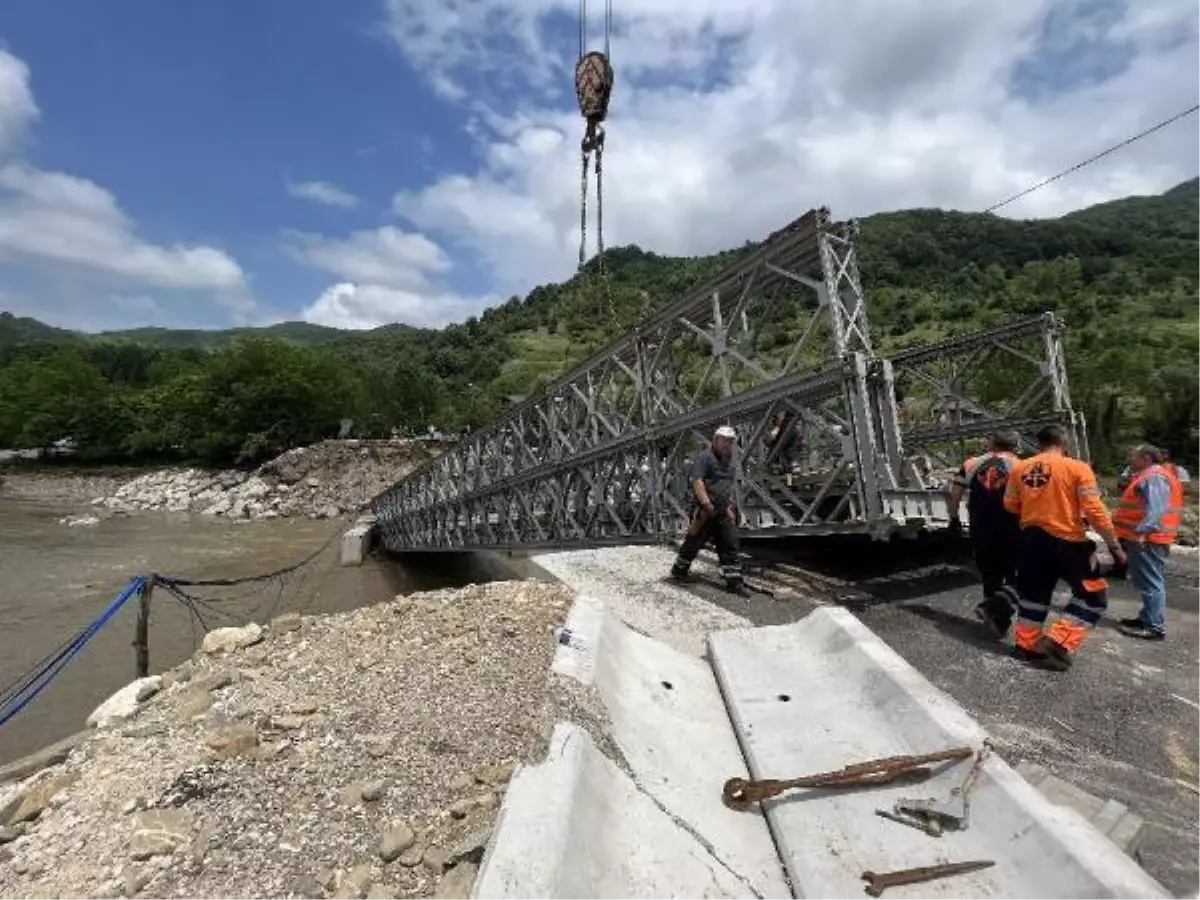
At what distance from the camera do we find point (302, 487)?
129 feet

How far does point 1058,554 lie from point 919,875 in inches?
129

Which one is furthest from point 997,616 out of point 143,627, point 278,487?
point 278,487

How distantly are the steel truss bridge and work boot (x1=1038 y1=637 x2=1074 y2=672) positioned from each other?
1.82 metres

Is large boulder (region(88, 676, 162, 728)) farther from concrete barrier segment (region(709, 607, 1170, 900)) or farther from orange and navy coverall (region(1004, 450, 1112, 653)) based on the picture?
orange and navy coverall (region(1004, 450, 1112, 653))

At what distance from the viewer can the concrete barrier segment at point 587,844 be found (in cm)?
232

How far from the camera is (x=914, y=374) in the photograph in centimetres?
1379

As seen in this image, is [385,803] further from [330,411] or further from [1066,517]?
[330,411]

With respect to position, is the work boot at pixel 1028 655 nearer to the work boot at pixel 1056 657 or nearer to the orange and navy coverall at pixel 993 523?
the work boot at pixel 1056 657

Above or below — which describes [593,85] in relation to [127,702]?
above

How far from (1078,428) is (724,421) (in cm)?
639

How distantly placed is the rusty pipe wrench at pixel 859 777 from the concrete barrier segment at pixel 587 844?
36 cm

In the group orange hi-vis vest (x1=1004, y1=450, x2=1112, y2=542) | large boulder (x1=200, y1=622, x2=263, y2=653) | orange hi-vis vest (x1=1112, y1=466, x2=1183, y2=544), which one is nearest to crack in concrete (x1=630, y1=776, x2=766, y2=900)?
orange hi-vis vest (x1=1004, y1=450, x2=1112, y2=542)

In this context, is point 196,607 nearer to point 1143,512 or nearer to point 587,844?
point 587,844

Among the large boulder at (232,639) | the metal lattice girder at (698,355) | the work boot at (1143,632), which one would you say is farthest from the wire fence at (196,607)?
the work boot at (1143,632)
